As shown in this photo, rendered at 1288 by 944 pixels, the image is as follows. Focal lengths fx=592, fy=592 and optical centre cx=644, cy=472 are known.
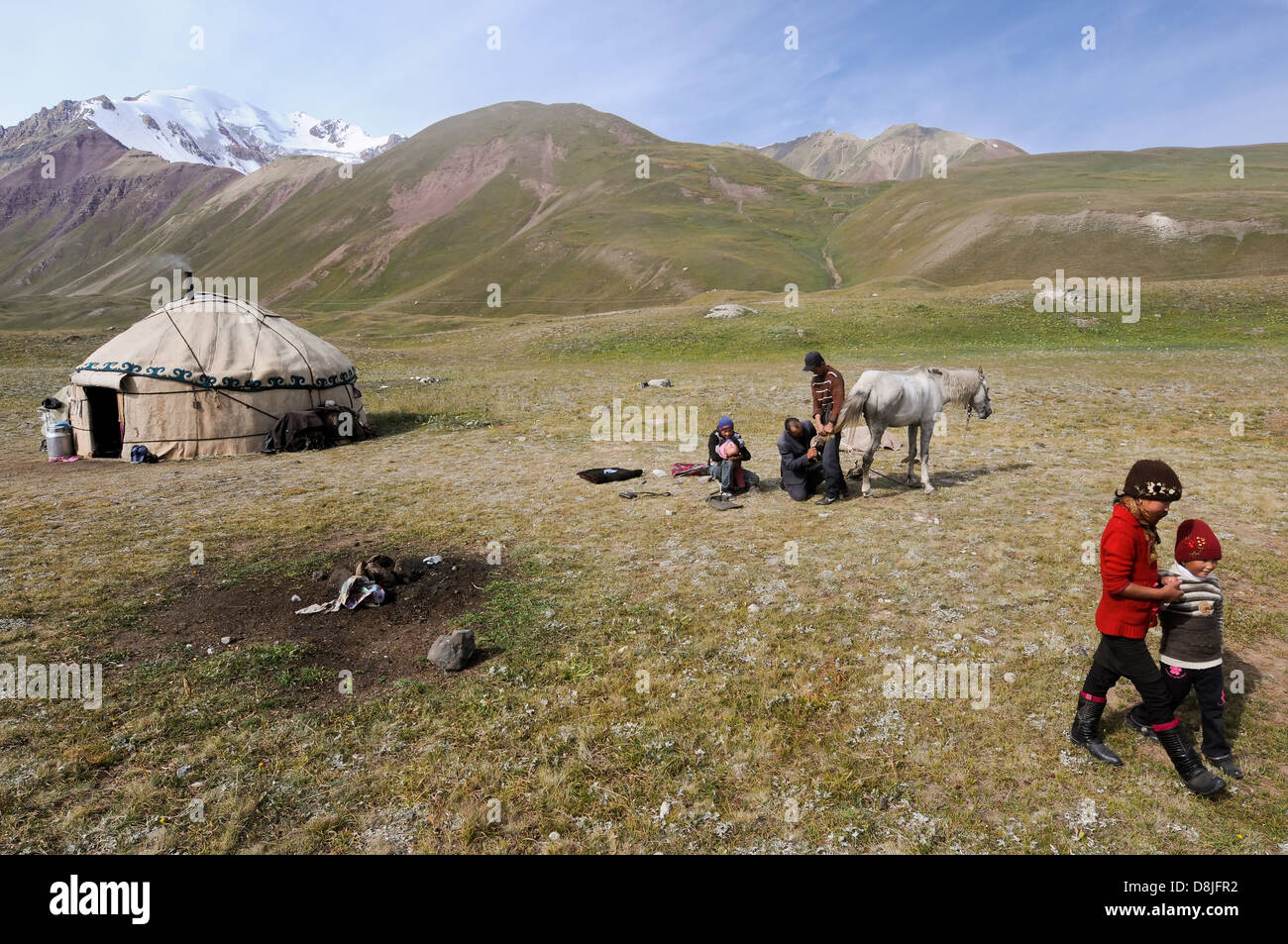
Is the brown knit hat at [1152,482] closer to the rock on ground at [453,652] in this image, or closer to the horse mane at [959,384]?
the rock on ground at [453,652]

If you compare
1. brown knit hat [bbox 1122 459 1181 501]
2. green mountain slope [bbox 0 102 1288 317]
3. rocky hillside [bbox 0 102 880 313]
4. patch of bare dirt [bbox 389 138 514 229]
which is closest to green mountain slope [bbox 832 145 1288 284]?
green mountain slope [bbox 0 102 1288 317]

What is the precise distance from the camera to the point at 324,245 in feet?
557

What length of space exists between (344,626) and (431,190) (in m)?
208

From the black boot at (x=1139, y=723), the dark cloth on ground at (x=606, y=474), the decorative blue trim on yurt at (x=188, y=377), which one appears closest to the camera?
the black boot at (x=1139, y=723)

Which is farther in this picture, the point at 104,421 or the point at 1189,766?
the point at 104,421

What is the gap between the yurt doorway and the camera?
694 inches

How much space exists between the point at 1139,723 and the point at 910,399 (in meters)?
7.74

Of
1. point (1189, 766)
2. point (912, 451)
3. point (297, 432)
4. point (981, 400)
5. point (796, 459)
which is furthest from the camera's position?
point (297, 432)

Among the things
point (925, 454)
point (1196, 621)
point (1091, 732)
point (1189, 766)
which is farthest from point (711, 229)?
point (1189, 766)

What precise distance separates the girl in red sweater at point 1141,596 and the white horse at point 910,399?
6.79 m

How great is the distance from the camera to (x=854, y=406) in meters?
11.8

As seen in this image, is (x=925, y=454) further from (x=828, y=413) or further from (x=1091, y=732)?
(x=1091, y=732)

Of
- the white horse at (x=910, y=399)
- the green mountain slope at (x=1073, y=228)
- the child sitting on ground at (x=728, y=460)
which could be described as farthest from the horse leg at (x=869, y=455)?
the green mountain slope at (x=1073, y=228)

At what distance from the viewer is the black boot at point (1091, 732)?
5211 millimetres
